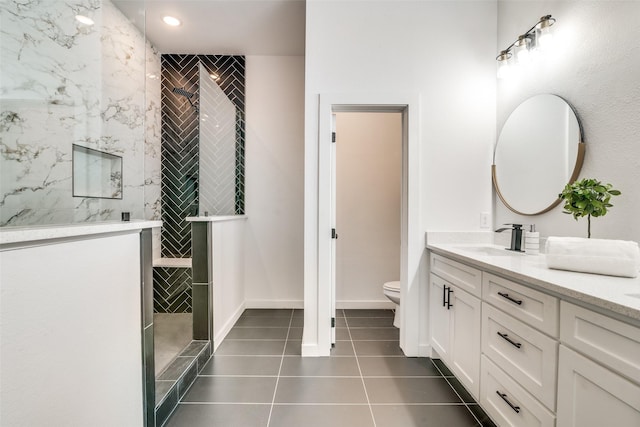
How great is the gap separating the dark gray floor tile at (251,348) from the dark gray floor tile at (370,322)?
764 millimetres

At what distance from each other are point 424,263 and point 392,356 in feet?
2.49

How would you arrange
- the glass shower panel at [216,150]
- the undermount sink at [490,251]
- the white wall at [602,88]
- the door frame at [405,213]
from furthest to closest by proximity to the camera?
the glass shower panel at [216,150] → the door frame at [405,213] → the undermount sink at [490,251] → the white wall at [602,88]

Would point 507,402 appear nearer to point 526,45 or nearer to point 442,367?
point 442,367

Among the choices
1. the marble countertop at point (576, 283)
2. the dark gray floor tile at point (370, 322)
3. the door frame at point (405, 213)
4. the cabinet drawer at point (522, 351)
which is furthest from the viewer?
the dark gray floor tile at point (370, 322)

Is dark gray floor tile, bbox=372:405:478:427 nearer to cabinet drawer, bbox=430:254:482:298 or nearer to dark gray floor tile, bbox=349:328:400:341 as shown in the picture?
cabinet drawer, bbox=430:254:482:298

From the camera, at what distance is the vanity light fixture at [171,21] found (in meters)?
2.54

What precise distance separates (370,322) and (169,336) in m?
1.82

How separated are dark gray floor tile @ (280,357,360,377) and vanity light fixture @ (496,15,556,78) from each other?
7.88 ft

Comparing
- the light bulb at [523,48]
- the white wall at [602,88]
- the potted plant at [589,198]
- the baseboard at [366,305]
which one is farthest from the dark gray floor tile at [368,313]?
the light bulb at [523,48]

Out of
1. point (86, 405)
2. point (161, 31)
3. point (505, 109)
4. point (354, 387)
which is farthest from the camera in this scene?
point (161, 31)

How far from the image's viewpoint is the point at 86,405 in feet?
3.11

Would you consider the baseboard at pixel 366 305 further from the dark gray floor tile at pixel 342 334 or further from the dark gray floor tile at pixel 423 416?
Answer: the dark gray floor tile at pixel 423 416

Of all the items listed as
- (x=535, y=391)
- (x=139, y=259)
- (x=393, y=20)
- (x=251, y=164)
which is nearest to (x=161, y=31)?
(x=251, y=164)

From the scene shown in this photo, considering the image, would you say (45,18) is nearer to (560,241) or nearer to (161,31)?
(161,31)
